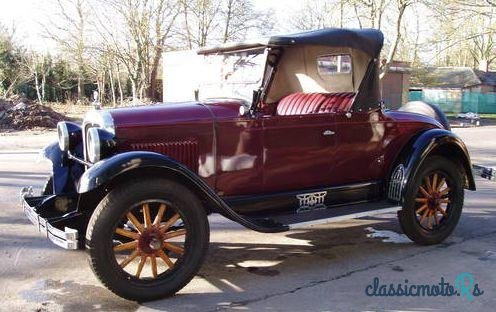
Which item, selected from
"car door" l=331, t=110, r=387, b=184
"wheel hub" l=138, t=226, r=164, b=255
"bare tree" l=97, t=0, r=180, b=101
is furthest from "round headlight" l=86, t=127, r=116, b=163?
"bare tree" l=97, t=0, r=180, b=101

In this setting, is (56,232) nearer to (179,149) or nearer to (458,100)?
(179,149)

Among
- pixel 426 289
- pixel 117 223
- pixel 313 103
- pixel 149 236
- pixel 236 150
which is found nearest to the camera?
pixel 117 223

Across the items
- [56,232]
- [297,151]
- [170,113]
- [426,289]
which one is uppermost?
[170,113]

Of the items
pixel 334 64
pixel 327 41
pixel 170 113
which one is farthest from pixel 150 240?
pixel 334 64

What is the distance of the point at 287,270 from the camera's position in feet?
15.4

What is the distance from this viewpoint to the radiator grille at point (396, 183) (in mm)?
5211

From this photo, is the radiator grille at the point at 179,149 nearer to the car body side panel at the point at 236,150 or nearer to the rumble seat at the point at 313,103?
the car body side panel at the point at 236,150

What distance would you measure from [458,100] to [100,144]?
40.8 meters

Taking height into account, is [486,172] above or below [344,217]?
Result: above

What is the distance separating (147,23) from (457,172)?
2152cm

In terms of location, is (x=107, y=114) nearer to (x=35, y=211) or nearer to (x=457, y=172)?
(x=35, y=211)

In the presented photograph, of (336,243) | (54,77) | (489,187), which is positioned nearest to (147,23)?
(54,77)

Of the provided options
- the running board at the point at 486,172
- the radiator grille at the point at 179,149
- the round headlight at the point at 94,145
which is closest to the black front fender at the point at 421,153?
the running board at the point at 486,172

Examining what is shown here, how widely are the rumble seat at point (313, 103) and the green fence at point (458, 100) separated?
36198mm
